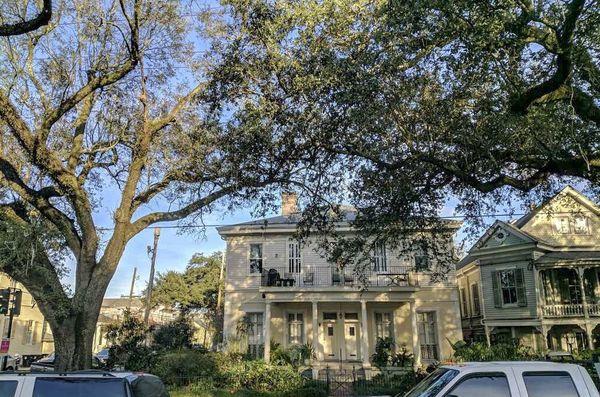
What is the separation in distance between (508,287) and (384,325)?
7.55m

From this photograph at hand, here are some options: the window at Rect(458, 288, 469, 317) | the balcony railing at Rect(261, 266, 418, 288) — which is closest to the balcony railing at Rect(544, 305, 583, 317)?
the balcony railing at Rect(261, 266, 418, 288)

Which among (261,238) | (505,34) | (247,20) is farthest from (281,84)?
(261,238)

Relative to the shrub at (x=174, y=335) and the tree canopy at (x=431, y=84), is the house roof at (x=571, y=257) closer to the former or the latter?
the tree canopy at (x=431, y=84)

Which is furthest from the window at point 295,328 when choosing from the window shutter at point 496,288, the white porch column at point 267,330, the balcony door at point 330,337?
the window shutter at point 496,288

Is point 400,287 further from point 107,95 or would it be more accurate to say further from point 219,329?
point 219,329

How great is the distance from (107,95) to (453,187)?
10925mm

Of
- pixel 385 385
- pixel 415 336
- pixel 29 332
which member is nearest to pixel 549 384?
pixel 385 385

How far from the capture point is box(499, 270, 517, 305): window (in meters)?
29.7

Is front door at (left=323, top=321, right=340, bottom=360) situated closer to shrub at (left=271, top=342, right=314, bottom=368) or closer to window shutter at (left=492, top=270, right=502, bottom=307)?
shrub at (left=271, top=342, right=314, bottom=368)

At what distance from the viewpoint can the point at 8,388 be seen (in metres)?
6.75

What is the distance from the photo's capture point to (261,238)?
31875 mm

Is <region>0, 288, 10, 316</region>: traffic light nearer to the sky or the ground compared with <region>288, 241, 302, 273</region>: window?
nearer to the ground

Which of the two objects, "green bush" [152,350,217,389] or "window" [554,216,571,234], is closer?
"green bush" [152,350,217,389]

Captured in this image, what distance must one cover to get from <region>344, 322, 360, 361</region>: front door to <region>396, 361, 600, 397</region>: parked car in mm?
23788
